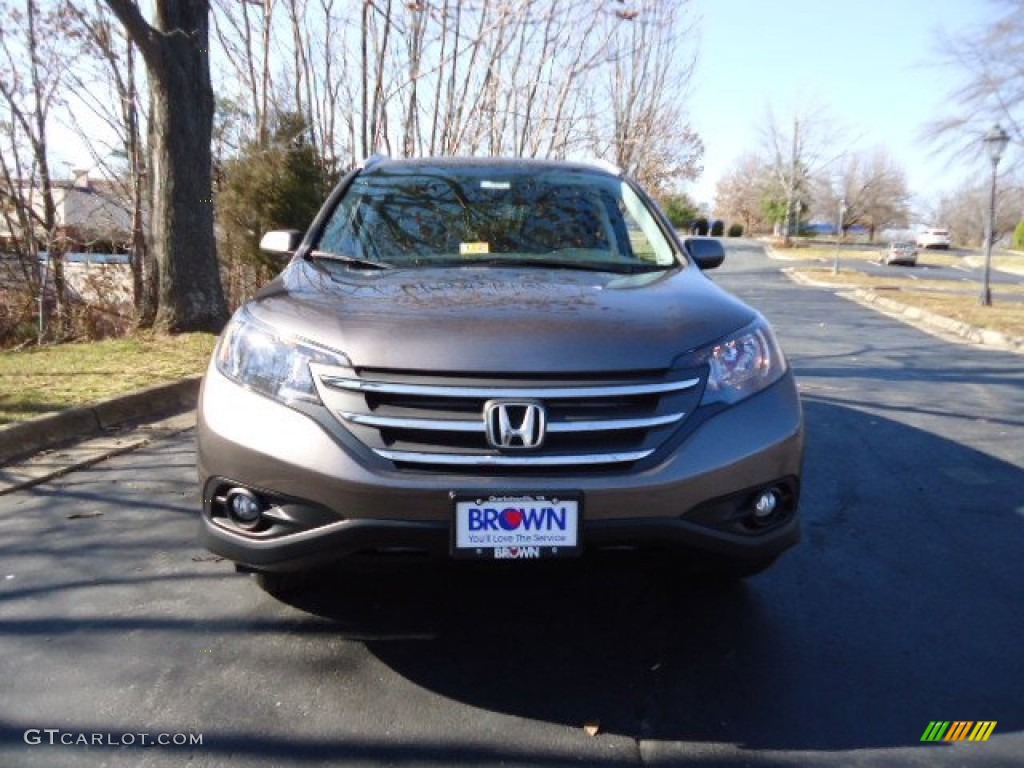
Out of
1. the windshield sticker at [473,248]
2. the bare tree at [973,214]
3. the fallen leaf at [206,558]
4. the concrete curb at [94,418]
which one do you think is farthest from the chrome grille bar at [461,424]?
the bare tree at [973,214]

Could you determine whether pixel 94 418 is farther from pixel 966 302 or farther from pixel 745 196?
pixel 745 196

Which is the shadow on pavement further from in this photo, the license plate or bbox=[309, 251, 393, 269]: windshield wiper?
bbox=[309, 251, 393, 269]: windshield wiper

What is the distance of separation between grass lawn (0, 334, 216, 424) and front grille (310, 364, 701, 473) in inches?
145

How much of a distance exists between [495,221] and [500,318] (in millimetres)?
1308

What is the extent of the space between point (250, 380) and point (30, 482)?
2516 millimetres

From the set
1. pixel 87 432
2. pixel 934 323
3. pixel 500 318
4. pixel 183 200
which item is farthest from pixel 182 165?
pixel 934 323

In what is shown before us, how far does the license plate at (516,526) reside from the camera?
85.4 inches

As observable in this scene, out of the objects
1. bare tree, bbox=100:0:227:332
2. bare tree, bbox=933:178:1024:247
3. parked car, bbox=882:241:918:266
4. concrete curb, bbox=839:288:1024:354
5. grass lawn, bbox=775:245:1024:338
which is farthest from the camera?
bare tree, bbox=933:178:1024:247

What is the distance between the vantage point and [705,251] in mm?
3760

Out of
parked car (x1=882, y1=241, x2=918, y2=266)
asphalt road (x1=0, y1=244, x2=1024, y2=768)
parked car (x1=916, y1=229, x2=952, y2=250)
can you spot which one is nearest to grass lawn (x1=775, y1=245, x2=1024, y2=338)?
asphalt road (x1=0, y1=244, x2=1024, y2=768)

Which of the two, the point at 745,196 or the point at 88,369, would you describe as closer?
the point at 88,369

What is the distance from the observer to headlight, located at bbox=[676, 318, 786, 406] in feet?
7.82

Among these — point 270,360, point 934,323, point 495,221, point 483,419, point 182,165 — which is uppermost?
point 182,165

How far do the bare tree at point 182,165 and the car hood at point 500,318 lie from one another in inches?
246
